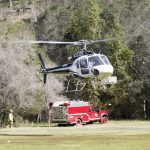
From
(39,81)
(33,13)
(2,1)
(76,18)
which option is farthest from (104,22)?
(2,1)

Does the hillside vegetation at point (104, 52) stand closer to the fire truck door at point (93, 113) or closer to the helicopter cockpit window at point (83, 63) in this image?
the fire truck door at point (93, 113)

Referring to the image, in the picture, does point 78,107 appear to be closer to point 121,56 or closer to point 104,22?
point 121,56

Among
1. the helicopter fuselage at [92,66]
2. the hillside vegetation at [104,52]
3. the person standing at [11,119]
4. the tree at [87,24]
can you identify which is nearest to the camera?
the helicopter fuselage at [92,66]

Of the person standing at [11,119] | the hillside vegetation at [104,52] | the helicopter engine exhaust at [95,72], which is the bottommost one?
the person standing at [11,119]

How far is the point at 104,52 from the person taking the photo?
7506 cm

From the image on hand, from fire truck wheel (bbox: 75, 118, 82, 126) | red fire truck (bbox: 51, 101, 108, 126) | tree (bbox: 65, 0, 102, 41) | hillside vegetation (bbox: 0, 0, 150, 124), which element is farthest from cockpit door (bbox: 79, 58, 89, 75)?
tree (bbox: 65, 0, 102, 41)

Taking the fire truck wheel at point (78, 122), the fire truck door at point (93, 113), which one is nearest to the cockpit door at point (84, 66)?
the fire truck wheel at point (78, 122)

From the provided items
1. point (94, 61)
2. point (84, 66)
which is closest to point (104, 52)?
point (84, 66)

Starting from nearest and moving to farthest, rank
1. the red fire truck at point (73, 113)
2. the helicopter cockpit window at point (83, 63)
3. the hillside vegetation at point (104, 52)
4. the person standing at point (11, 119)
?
the helicopter cockpit window at point (83, 63), the person standing at point (11, 119), the red fire truck at point (73, 113), the hillside vegetation at point (104, 52)

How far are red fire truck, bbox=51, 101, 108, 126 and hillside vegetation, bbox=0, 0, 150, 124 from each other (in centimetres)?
296

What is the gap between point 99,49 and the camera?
246 ft

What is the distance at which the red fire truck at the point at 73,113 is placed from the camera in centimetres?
5641

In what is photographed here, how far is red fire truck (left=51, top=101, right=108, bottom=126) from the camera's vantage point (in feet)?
185

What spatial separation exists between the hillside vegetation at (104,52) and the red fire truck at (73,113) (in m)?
2.96
